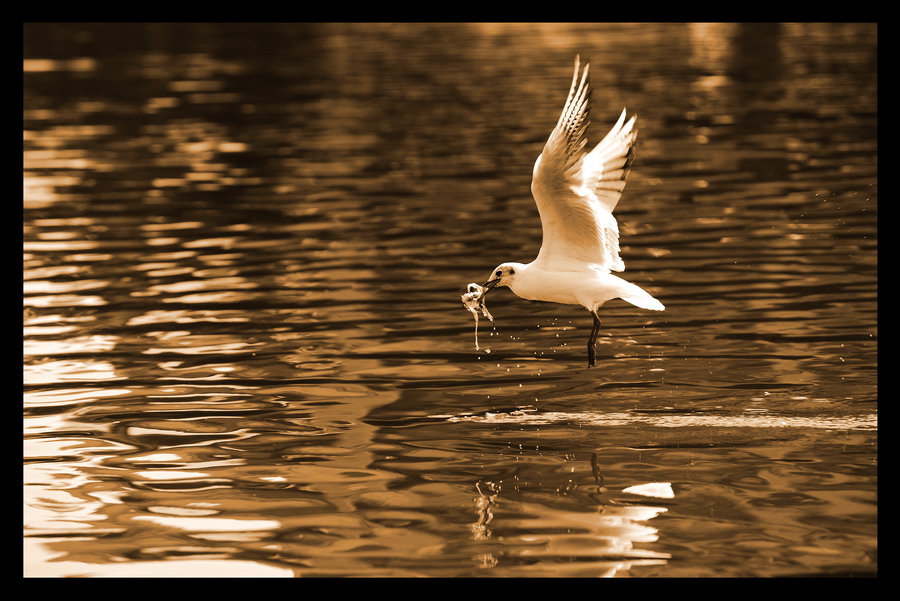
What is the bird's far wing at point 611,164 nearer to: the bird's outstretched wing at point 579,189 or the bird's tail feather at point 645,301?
the bird's outstretched wing at point 579,189

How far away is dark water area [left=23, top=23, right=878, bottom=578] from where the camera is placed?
972cm

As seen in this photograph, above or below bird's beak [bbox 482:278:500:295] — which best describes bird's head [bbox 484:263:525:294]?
above

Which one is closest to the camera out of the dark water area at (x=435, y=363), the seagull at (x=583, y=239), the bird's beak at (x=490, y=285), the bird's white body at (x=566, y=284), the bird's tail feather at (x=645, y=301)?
the dark water area at (x=435, y=363)

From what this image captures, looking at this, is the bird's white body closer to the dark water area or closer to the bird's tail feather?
the bird's tail feather

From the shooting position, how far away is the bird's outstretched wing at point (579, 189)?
1234cm

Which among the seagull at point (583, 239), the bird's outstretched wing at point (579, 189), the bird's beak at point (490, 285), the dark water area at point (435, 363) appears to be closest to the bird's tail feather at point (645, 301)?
the seagull at point (583, 239)

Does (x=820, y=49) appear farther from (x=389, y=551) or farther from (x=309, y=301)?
(x=389, y=551)

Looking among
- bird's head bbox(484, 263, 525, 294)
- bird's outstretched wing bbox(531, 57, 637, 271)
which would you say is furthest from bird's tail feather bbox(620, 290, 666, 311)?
bird's head bbox(484, 263, 525, 294)

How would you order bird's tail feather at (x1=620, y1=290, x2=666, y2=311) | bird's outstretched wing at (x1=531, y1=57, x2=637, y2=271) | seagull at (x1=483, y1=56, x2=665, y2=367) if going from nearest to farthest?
1. bird's outstretched wing at (x1=531, y1=57, x2=637, y2=271)
2. bird's tail feather at (x1=620, y1=290, x2=666, y2=311)
3. seagull at (x1=483, y1=56, x2=665, y2=367)

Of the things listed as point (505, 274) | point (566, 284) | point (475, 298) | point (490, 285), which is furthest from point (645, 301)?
point (475, 298)

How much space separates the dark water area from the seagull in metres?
0.86

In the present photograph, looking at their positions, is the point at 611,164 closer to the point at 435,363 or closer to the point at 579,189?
the point at 579,189

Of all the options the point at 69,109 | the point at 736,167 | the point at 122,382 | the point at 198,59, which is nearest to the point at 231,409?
the point at 122,382

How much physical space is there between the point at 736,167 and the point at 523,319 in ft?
39.4
